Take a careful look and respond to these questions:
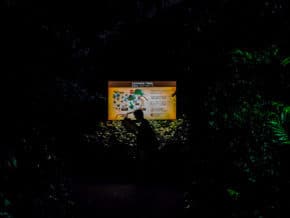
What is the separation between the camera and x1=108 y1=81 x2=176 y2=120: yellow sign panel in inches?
371

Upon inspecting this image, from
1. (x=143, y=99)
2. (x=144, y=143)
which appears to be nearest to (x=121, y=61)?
(x=143, y=99)

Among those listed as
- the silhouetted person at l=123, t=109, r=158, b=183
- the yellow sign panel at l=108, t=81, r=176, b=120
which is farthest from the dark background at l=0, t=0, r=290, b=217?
the silhouetted person at l=123, t=109, r=158, b=183

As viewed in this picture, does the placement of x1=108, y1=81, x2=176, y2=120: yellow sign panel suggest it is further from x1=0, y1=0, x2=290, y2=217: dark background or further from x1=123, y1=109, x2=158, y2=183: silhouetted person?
x1=123, y1=109, x2=158, y2=183: silhouetted person

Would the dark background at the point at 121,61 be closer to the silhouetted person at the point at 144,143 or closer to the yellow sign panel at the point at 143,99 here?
the yellow sign panel at the point at 143,99

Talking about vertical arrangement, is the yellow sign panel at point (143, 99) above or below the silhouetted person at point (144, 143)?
above

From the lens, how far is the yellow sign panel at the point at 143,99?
9414 mm

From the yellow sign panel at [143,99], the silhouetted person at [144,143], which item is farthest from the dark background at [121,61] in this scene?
the silhouetted person at [144,143]

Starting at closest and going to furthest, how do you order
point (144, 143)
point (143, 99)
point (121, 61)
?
point (144, 143), point (143, 99), point (121, 61)

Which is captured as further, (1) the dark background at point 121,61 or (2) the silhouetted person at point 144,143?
(2) the silhouetted person at point 144,143

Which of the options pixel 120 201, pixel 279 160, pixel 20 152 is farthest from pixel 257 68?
pixel 120 201

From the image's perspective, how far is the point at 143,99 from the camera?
9.55 metres

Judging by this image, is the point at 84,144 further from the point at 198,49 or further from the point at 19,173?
the point at 19,173

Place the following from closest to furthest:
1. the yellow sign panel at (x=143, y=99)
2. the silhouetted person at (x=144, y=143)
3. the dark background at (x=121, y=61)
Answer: the dark background at (x=121, y=61), the silhouetted person at (x=144, y=143), the yellow sign panel at (x=143, y=99)

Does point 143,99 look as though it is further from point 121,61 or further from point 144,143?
point 144,143
